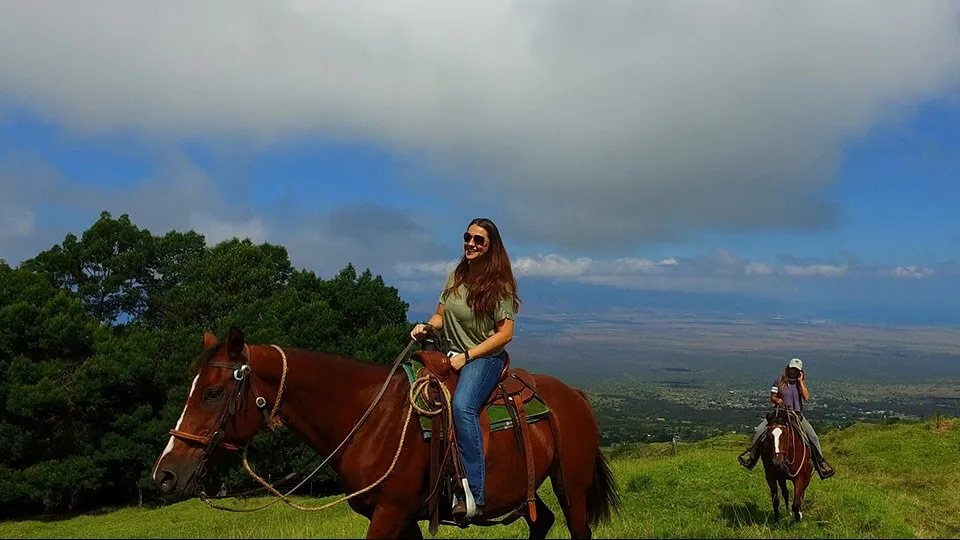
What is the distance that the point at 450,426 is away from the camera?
5000 millimetres

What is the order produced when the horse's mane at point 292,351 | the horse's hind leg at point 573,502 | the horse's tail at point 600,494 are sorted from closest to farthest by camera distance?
1. the horse's mane at point 292,351
2. the horse's hind leg at point 573,502
3. the horse's tail at point 600,494

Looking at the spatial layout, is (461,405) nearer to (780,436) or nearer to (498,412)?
(498,412)

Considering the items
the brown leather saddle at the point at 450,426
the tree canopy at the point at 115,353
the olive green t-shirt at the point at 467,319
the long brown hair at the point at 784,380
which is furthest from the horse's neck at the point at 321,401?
the tree canopy at the point at 115,353

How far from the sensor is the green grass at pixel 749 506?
7.33 m

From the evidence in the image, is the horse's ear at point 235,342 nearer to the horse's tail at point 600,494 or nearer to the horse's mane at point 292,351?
the horse's mane at point 292,351

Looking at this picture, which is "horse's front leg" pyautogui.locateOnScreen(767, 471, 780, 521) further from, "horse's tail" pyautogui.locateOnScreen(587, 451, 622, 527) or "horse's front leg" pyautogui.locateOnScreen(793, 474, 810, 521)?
"horse's tail" pyautogui.locateOnScreen(587, 451, 622, 527)

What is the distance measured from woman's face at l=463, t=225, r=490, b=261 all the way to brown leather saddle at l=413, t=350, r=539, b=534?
87 cm

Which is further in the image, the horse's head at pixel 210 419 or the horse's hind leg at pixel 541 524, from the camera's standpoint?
the horse's hind leg at pixel 541 524

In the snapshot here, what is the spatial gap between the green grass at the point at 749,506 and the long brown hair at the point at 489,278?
2666mm

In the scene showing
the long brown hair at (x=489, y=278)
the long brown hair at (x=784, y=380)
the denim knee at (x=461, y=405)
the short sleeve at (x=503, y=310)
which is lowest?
the long brown hair at (x=784, y=380)

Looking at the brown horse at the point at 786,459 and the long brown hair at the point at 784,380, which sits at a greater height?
the long brown hair at the point at 784,380

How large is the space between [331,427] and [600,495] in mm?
3158

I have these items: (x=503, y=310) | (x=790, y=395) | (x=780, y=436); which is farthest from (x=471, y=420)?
(x=790, y=395)

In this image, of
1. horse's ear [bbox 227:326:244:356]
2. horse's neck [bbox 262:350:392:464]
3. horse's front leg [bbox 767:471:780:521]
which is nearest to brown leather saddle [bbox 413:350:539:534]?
horse's neck [bbox 262:350:392:464]
